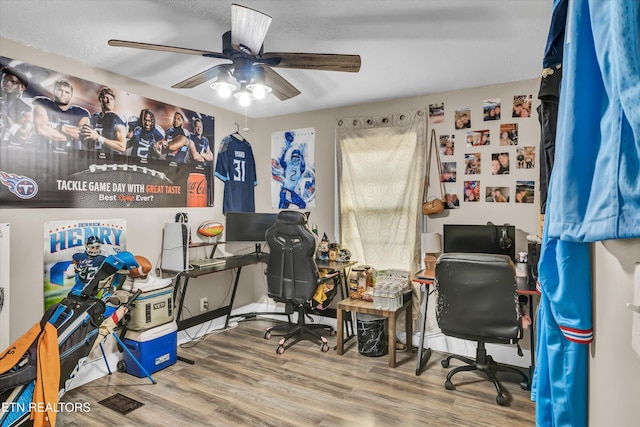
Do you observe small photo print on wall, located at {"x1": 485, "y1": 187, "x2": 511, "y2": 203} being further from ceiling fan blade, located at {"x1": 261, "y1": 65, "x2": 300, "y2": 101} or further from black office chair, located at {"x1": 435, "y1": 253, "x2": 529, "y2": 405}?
ceiling fan blade, located at {"x1": 261, "y1": 65, "x2": 300, "y2": 101}

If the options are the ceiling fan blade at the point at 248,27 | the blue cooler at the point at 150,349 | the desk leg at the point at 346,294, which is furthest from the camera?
the desk leg at the point at 346,294

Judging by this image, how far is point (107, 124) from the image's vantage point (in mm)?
3014

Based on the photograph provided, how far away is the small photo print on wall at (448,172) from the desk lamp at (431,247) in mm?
570

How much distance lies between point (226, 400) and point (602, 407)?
2.36 m

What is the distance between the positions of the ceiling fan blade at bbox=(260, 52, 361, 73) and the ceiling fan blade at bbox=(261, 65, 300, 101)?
15 centimetres

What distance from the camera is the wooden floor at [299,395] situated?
228 cm

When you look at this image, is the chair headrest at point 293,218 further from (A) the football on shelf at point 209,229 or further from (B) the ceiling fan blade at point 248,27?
(B) the ceiling fan blade at point 248,27

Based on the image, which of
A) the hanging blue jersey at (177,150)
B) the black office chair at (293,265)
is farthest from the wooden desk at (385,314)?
the hanging blue jersey at (177,150)

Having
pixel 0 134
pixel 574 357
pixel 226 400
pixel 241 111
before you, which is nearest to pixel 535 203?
pixel 574 357

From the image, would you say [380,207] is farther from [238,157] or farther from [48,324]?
[48,324]

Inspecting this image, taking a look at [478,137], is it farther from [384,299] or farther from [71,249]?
[71,249]

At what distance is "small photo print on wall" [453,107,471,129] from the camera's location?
3375 millimetres

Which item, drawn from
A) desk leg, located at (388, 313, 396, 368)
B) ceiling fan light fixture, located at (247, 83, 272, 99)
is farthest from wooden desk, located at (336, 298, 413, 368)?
ceiling fan light fixture, located at (247, 83, 272, 99)

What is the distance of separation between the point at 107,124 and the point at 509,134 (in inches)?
139
